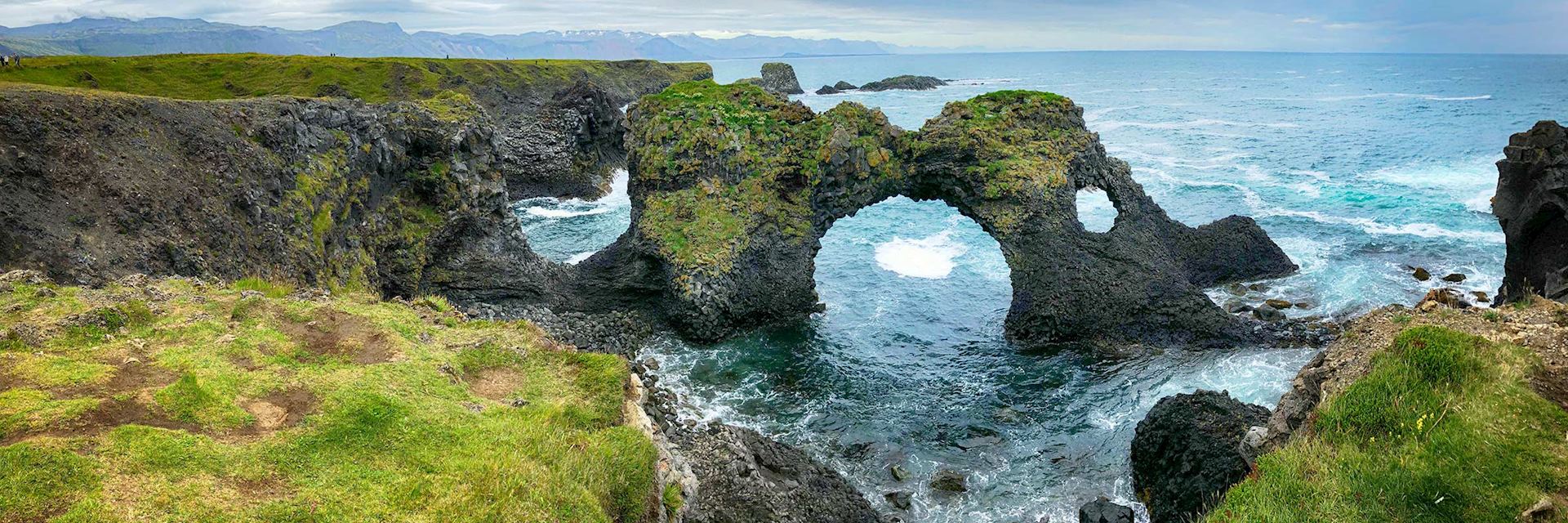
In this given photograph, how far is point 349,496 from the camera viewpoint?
11.1m

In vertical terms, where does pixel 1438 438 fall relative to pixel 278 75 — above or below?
below

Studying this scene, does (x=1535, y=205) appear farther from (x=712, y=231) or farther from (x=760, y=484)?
(x=712, y=231)

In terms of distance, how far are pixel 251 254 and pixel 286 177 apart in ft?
13.7

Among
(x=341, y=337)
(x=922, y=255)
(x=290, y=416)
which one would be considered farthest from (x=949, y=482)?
(x=922, y=255)

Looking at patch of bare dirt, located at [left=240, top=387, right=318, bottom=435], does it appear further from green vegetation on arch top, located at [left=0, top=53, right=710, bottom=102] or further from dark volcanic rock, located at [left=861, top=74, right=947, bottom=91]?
dark volcanic rock, located at [left=861, top=74, right=947, bottom=91]

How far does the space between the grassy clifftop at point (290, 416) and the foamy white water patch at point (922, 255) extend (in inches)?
1183

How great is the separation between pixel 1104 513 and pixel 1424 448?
8.78 m

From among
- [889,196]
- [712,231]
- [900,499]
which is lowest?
[900,499]

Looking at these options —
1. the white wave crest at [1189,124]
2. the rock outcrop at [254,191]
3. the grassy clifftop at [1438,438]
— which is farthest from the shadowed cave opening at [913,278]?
the white wave crest at [1189,124]

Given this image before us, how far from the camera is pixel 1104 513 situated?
20.8 metres

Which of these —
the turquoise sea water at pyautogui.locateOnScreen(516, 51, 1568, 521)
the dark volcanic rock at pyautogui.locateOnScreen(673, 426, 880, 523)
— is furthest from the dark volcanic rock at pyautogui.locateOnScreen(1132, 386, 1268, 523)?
the dark volcanic rock at pyautogui.locateOnScreen(673, 426, 880, 523)

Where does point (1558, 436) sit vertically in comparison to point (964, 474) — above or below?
above

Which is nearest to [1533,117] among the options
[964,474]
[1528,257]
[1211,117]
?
[1211,117]

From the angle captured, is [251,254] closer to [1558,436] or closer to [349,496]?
[349,496]
